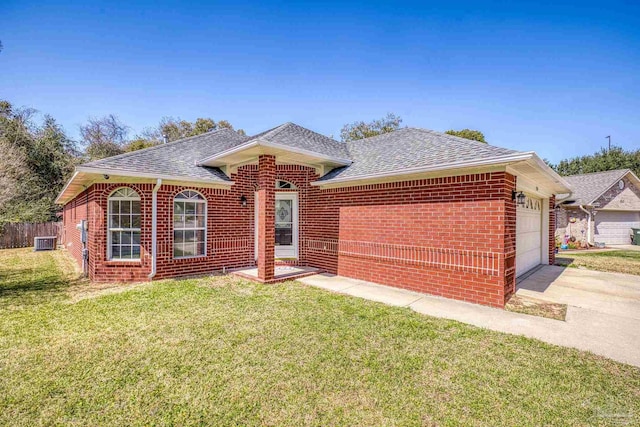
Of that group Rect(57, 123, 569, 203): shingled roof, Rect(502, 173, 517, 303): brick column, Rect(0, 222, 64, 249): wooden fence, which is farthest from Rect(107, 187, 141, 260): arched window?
Rect(0, 222, 64, 249): wooden fence

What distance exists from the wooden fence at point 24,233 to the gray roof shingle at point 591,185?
34.4 metres

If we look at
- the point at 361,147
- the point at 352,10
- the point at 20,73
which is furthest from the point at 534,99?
the point at 20,73

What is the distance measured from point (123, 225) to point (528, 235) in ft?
42.7

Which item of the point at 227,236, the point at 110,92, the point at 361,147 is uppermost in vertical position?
the point at 110,92

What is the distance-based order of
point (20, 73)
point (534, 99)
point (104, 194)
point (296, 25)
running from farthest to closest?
1. point (534, 99)
2. point (20, 73)
3. point (296, 25)
4. point (104, 194)

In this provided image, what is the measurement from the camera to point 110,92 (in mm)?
11758

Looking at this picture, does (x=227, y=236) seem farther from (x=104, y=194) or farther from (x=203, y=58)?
Answer: (x=203, y=58)

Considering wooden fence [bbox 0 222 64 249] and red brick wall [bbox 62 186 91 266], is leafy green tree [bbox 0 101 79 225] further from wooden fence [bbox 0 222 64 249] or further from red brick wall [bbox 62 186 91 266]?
red brick wall [bbox 62 186 91 266]

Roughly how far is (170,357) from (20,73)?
13497 millimetres

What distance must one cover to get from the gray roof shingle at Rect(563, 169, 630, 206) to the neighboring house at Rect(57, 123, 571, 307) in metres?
11.3

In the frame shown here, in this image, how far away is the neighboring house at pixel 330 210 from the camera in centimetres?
644

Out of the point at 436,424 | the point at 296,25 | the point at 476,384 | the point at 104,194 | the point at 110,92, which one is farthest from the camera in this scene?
the point at 110,92

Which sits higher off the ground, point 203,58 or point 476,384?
point 203,58

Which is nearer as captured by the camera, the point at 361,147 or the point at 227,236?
the point at 227,236
